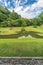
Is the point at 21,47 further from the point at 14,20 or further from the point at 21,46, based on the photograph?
the point at 14,20

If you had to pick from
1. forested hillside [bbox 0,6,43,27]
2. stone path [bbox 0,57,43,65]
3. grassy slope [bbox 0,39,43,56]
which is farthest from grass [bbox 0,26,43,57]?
forested hillside [bbox 0,6,43,27]

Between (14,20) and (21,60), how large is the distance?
1.85 m

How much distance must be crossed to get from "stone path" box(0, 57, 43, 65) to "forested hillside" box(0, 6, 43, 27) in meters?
1.59

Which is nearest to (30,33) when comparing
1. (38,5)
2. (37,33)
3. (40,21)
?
(37,33)

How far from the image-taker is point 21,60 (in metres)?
5.93

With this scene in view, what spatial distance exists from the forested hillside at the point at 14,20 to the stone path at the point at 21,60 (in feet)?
5.22

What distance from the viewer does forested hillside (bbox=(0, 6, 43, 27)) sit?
7.04 m

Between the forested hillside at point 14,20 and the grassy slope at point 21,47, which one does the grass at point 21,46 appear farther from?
the forested hillside at point 14,20

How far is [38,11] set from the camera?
7.42m

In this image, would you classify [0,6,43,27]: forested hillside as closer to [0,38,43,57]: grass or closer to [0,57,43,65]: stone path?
[0,38,43,57]: grass

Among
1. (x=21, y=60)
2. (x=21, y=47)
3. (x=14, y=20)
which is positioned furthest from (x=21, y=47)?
(x=14, y=20)

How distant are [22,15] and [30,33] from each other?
2.82ft

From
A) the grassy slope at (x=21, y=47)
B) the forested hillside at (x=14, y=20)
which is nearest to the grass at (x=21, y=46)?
the grassy slope at (x=21, y=47)

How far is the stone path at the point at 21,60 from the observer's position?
5902 mm
